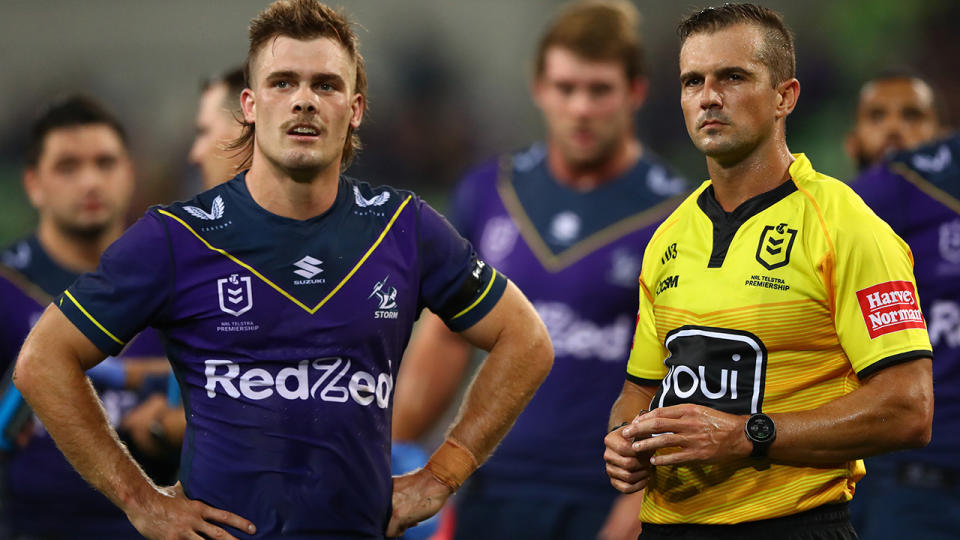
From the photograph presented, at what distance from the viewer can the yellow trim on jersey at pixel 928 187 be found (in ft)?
16.8

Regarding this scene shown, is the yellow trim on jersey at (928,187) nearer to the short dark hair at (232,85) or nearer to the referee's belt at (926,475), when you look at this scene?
the referee's belt at (926,475)

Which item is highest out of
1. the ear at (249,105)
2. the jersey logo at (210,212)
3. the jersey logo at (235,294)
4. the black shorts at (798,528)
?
the ear at (249,105)

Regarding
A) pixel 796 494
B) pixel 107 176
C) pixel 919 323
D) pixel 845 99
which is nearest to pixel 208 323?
pixel 796 494

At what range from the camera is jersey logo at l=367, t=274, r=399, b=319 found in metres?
3.65

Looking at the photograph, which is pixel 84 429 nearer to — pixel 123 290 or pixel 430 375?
pixel 123 290

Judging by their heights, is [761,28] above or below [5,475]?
above

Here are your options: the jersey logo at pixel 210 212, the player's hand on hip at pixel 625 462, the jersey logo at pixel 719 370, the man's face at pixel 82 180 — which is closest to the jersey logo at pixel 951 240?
the jersey logo at pixel 719 370

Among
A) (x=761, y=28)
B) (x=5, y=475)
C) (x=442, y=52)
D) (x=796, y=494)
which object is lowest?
(x=5, y=475)

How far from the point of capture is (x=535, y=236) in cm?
617

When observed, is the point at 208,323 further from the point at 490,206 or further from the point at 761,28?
the point at 490,206

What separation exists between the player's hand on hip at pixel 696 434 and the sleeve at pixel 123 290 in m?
1.38

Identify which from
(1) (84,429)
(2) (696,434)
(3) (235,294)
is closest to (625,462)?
(2) (696,434)

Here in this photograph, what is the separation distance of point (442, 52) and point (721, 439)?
12146 mm

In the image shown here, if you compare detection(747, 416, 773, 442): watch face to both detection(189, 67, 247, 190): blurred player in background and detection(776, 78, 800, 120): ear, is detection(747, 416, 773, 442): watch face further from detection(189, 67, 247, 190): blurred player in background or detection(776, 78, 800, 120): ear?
detection(189, 67, 247, 190): blurred player in background
